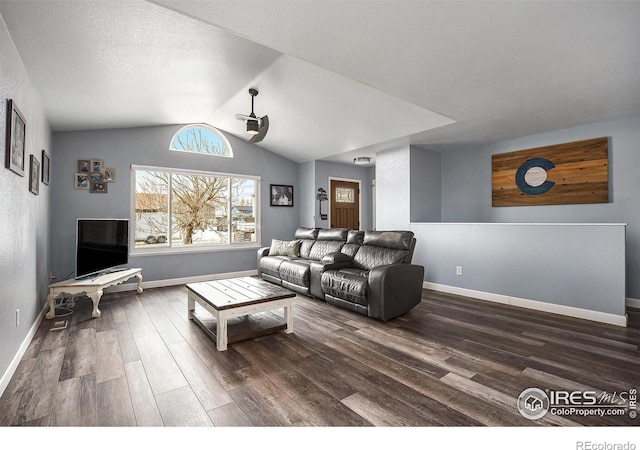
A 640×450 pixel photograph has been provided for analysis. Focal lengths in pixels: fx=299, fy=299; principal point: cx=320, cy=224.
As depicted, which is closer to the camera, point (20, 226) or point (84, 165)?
point (20, 226)

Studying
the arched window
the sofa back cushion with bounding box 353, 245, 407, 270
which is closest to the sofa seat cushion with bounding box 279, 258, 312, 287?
the sofa back cushion with bounding box 353, 245, 407, 270

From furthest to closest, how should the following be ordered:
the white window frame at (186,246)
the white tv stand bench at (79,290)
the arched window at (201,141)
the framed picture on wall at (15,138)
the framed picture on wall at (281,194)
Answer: the framed picture on wall at (281,194), the arched window at (201,141), the white window frame at (186,246), the white tv stand bench at (79,290), the framed picture on wall at (15,138)

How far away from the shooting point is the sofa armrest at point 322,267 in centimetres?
409

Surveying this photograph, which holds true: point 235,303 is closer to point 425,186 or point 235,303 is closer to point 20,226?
point 20,226

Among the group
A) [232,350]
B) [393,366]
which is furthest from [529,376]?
[232,350]

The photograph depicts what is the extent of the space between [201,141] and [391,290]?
4557mm

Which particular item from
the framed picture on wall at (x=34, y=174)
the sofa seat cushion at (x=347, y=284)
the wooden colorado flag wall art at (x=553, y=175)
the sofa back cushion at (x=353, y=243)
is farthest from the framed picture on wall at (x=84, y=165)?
the wooden colorado flag wall art at (x=553, y=175)

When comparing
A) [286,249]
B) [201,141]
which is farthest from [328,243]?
[201,141]

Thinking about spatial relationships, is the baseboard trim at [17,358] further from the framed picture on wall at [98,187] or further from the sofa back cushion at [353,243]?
the sofa back cushion at [353,243]

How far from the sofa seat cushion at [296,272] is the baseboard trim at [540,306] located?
85.4 inches

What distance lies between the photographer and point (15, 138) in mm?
2338

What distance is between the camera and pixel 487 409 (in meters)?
1.78

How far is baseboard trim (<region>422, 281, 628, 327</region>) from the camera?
3.26m
